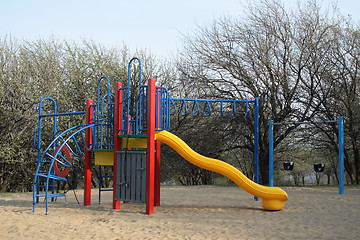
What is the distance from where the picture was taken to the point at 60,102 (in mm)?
16375

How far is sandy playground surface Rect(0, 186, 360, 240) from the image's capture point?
5.00 metres

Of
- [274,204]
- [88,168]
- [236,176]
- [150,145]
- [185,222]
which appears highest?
[150,145]

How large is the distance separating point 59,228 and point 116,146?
2.30 metres

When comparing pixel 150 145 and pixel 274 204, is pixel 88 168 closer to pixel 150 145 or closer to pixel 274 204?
pixel 150 145

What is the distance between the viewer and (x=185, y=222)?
236 inches

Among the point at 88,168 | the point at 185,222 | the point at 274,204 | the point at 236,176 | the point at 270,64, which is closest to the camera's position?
the point at 185,222

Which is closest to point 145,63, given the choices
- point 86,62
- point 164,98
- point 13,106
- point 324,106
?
point 86,62

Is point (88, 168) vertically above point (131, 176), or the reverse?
point (88, 168)

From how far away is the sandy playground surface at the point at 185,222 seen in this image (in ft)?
16.4

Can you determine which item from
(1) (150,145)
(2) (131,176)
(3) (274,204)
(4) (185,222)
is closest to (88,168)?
(2) (131,176)

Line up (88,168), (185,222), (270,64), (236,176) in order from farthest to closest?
(270,64) → (88,168) → (236,176) → (185,222)

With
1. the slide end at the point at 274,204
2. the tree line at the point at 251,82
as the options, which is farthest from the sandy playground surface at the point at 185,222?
the tree line at the point at 251,82

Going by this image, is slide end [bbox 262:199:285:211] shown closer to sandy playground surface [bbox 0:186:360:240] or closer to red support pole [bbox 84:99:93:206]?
sandy playground surface [bbox 0:186:360:240]

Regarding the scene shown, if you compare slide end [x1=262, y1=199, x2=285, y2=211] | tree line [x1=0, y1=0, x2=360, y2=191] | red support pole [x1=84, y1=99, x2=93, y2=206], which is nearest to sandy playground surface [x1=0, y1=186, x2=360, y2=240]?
slide end [x1=262, y1=199, x2=285, y2=211]
